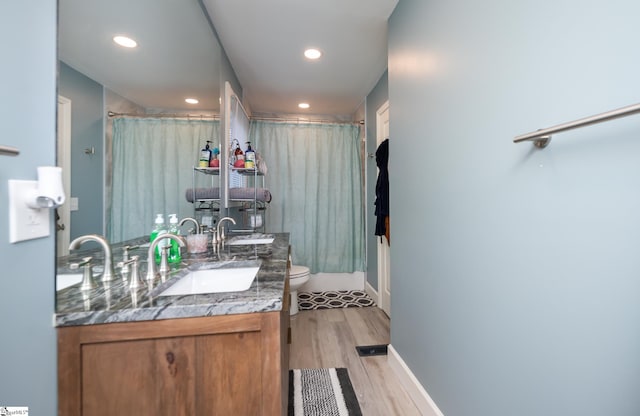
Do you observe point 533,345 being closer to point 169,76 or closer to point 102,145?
point 102,145

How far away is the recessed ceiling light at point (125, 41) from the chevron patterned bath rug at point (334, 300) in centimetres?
249

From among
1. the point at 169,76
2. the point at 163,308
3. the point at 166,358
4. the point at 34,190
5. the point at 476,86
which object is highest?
the point at 169,76

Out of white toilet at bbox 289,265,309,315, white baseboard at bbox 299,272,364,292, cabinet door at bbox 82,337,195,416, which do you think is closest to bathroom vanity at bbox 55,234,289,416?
cabinet door at bbox 82,337,195,416

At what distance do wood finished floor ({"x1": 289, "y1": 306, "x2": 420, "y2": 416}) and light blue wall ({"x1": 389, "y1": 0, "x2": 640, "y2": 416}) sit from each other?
0.29 metres

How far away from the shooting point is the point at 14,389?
0.51m

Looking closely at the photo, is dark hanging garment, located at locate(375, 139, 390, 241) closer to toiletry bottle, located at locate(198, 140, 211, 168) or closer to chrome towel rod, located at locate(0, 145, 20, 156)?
toiletry bottle, located at locate(198, 140, 211, 168)

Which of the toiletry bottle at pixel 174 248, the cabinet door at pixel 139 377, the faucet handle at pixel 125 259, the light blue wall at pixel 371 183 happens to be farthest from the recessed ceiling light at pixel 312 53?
the cabinet door at pixel 139 377

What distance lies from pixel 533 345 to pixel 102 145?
60.3 inches

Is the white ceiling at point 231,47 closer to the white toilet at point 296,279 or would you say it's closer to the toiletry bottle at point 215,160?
the toiletry bottle at point 215,160

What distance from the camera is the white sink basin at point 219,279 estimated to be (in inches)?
44.3

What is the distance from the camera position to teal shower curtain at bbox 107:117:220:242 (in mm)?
1027

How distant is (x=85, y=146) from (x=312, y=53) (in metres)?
1.91

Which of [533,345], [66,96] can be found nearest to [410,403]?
[533,345]

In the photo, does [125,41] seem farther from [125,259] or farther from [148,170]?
[125,259]
